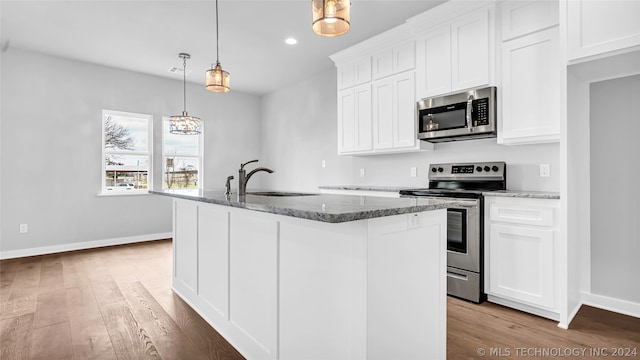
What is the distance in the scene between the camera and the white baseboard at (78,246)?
432 centimetres

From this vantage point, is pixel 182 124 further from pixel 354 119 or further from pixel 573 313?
pixel 573 313

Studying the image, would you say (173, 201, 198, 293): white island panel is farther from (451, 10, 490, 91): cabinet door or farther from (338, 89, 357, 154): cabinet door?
(451, 10, 490, 91): cabinet door

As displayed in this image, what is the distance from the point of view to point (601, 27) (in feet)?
6.88

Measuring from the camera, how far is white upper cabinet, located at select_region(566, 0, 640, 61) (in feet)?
6.55

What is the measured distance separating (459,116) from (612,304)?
1908 millimetres

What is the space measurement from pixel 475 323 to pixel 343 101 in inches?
115

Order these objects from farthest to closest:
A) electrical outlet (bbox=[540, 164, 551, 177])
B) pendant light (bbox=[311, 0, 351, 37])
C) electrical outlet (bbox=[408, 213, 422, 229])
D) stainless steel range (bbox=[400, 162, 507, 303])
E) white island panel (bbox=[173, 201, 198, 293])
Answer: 1. electrical outlet (bbox=[540, 164, 551, 177])
2. stainless steel range (bbox=[400, 162, 507, 303])
3. white island panel (bbox=[173, 201, 198, 293])
4. pendant light (bbox=[311, 0, 351, 37])
5. electrical outlet (bbox=[408, 213, 422, 229])

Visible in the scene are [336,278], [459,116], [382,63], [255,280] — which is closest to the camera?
[336,278]

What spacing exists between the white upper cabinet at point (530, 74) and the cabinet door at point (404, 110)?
89 cm

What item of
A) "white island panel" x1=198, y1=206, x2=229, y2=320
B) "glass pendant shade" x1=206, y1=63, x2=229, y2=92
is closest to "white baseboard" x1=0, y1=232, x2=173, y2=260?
"white island panel" x1=198, y1=206, x2=229, y2=320

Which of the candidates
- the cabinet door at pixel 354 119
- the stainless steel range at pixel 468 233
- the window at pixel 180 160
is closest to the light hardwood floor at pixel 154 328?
the stainless steel range at pixel 468 233

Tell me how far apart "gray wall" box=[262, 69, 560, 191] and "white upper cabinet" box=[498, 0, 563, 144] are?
340mm

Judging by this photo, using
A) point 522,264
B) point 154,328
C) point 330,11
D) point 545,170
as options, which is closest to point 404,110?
point 545,170

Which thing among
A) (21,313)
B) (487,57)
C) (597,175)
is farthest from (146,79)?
(597,175)
